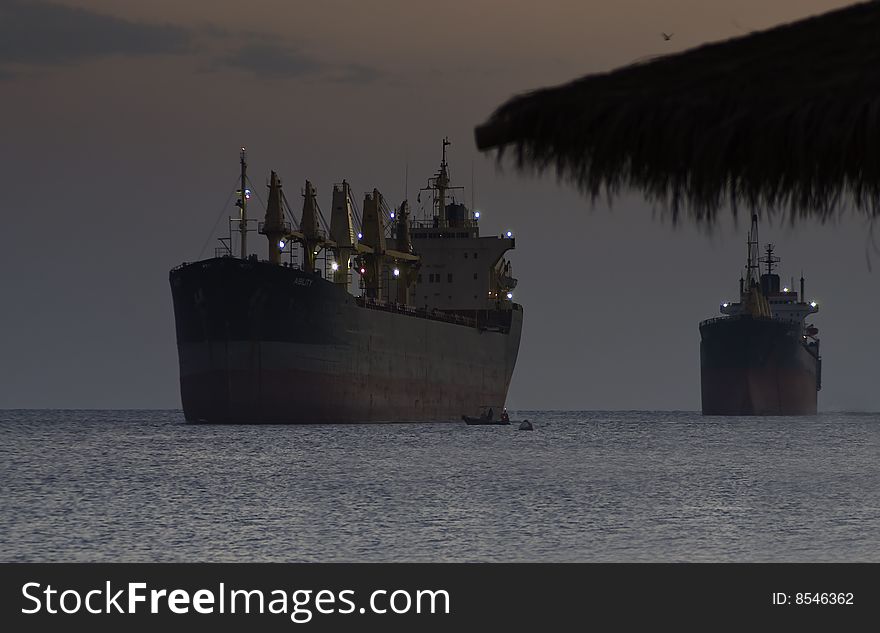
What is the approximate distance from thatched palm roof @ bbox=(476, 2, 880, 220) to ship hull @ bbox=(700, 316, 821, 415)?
94.5 meters

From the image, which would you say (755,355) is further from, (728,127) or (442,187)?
(728,127)

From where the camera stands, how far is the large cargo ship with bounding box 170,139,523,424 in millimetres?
57750

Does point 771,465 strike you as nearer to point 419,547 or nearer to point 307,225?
point 419,547

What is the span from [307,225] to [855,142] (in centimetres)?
5982

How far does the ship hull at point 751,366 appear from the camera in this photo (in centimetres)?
9775

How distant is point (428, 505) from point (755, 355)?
254ft

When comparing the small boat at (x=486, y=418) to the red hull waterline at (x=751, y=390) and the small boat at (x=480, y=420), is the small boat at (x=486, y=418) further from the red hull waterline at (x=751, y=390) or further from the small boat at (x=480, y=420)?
the red hull waterline at (x=751, y=390)

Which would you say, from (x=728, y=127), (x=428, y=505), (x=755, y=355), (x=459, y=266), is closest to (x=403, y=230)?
(x=459, y=266)

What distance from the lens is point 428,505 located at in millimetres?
24766

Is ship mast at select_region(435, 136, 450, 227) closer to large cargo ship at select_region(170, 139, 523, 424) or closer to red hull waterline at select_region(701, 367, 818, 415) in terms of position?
large cargo ship at select_region(170, 139, 523, 424)

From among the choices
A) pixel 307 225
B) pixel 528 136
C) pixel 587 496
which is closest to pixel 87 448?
pixel 307 225

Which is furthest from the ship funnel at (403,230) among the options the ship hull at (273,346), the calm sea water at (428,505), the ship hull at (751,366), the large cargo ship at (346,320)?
the ship hull at (751,366)

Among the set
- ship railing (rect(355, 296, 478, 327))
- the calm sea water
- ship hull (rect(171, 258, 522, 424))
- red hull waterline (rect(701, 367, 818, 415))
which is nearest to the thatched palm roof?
the calm sea water

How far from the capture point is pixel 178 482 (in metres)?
31.0
